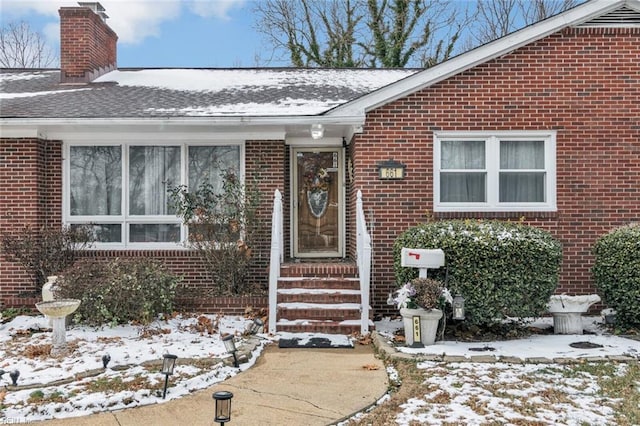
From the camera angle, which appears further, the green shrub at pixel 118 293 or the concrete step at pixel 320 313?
the concrete step at pixel 320 313

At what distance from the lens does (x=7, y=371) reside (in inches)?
229

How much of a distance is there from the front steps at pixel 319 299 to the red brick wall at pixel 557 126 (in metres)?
0.64

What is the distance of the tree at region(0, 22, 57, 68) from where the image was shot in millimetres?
26484

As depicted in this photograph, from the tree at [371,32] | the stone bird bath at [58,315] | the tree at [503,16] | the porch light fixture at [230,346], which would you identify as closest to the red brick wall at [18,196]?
the stone bird bath at [58,315]

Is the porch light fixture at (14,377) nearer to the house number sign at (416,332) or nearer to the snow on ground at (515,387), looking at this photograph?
the snow on ground at (515,387)

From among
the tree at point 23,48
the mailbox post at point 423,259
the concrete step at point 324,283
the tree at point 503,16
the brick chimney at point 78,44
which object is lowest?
the concrete step at point 324,283

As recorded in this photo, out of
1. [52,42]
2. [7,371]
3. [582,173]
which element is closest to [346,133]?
[582,173]

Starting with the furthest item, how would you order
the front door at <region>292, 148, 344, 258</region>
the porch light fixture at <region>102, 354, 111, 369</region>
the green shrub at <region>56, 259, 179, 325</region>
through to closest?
the front door at <region>292, 148, 344, 258</region> < the green shrub at <region>56, 259, 179, 325</region> < the porch light fixture at <region>102, 354, 111, 369</region>

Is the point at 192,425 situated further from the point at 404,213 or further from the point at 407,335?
the point at 404,213

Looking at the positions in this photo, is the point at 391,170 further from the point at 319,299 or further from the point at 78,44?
the point at 78,44

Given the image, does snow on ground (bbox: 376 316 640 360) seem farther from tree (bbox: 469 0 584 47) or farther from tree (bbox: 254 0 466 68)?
tree (bbox: 469 0 584 47)

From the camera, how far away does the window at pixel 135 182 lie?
9898mm

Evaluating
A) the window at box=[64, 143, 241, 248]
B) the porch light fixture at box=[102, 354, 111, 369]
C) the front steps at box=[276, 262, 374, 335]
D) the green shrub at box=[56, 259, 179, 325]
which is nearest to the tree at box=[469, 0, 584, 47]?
the window at box=[64, 143, 241, 248]

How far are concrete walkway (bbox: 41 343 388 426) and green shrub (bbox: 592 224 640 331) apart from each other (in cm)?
361
